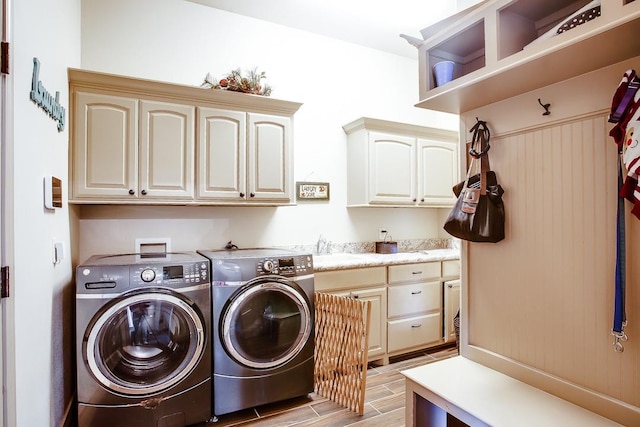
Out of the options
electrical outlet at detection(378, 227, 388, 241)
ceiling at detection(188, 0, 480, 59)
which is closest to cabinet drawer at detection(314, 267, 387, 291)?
electrical outlet at detection(378, 227, 388, 241)

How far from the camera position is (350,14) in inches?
121

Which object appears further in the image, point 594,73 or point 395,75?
point 395,75

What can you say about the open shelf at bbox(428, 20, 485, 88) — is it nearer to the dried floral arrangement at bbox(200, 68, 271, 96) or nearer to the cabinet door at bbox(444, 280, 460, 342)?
the dried floral arrangement at bbox(200, 68, 271, 96)

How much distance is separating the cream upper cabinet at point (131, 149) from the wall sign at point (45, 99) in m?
0.26

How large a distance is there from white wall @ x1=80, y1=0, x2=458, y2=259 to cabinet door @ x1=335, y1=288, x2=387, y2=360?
0.76 metres

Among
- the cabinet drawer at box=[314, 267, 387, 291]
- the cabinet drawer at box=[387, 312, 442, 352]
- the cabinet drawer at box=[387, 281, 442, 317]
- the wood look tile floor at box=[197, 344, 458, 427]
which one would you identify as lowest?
the wood look tile floor at box=[197, 344, 458, 427]

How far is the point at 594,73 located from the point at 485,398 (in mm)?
1213

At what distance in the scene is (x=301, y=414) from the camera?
89.0 inches

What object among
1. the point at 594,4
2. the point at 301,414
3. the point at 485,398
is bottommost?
the point at 301,414

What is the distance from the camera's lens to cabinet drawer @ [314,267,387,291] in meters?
2.77

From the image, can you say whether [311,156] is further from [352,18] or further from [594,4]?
[594,4]

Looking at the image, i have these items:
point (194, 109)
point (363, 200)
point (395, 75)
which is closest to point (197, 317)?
point (194, 109)

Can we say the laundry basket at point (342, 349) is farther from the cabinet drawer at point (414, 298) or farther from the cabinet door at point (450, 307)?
the cabinet door at point (450, 307)

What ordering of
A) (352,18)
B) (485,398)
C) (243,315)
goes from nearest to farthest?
1. (485,398)
2. (243,315)
3. (352,18)
